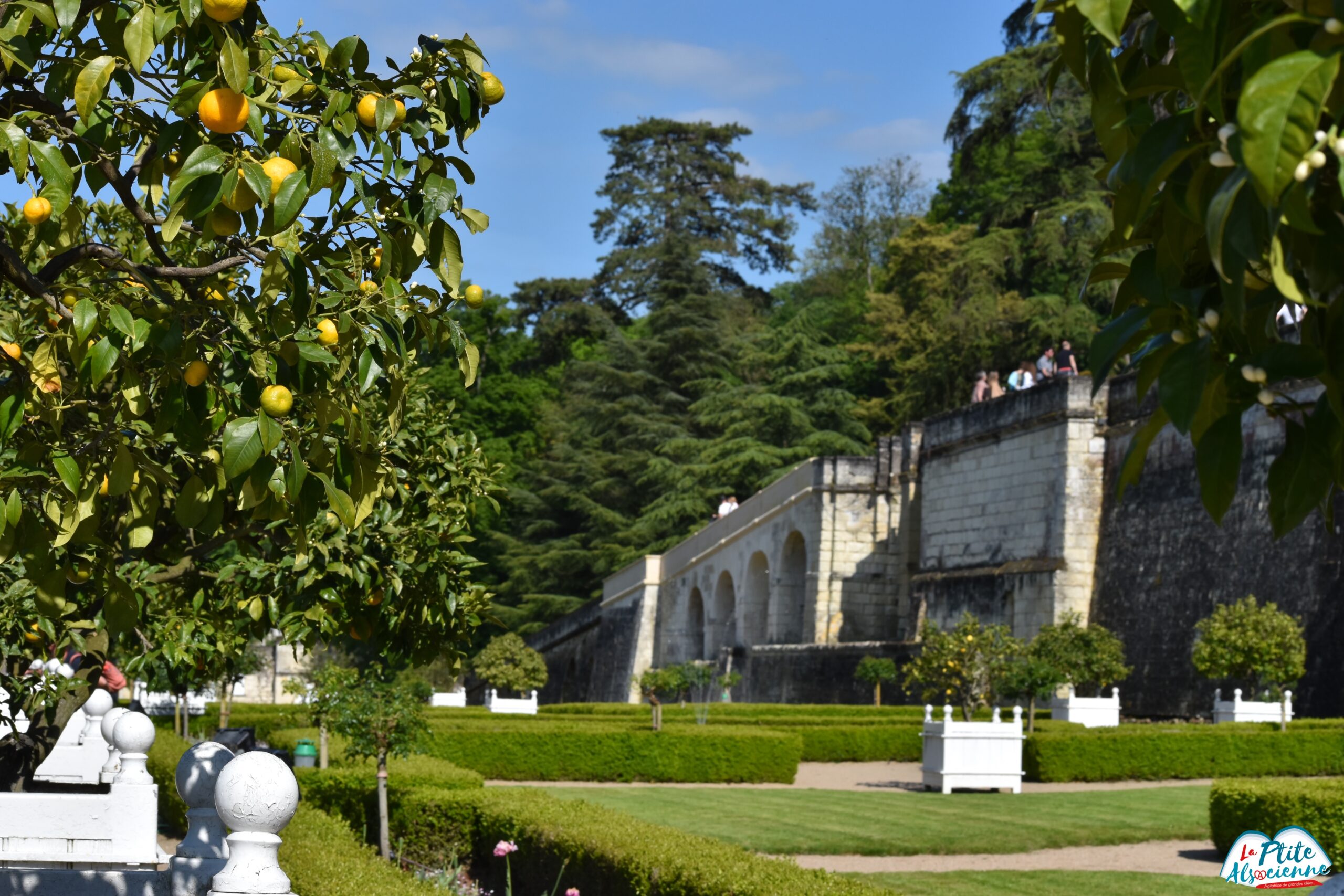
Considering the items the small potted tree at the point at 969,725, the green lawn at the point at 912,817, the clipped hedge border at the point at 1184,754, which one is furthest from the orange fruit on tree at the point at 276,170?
the clipped hedge border at the point at 1184,754

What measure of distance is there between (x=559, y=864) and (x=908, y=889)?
260 centimetres

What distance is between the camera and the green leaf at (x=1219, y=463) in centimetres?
165

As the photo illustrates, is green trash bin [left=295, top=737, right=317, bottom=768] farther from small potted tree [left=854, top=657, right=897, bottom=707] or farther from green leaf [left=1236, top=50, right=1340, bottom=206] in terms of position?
green leaf [left=1236, top=50, right=1340, bottom=206]

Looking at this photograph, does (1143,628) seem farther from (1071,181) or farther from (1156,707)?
(1071,181)

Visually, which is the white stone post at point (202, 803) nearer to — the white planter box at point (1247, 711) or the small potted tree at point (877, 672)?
the white planter box at point (1247, 711)

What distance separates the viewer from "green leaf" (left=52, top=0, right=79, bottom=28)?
8.38 feet

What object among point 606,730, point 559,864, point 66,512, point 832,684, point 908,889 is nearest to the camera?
point 66,512

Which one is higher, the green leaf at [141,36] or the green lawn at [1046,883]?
the green leaf at [141,36]

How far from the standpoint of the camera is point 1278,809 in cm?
1066

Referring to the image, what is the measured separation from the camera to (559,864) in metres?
8.41

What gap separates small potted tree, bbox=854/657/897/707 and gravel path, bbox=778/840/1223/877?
52.9 feet

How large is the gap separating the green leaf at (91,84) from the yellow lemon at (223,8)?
7.8 inches

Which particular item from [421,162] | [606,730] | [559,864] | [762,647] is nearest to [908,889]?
[559,864]

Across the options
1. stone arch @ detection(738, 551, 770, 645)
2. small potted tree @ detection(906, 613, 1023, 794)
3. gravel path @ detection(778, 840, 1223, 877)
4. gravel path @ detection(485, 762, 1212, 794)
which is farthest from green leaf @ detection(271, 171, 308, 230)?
stone arch @ detection(738, 551, 770, 645)
